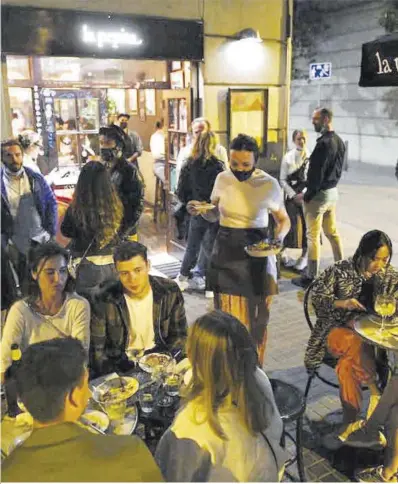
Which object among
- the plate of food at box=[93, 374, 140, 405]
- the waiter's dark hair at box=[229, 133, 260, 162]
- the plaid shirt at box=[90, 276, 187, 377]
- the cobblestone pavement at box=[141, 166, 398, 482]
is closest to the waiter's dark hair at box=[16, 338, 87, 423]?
the plate of food at box=[93, 374, 140, 405]

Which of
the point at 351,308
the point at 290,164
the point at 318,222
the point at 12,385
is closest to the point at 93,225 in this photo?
the point at 12,385

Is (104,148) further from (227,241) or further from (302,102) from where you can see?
→ (302,102)

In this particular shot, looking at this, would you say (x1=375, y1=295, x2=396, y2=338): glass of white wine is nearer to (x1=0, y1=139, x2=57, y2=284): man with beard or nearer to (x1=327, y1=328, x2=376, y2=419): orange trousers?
(x1=327, y1=328, x2=376, y2=419): orange trousers

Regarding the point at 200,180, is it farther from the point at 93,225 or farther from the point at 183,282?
the point at 93,225

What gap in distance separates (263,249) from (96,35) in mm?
3046

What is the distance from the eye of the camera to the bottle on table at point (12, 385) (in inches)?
94.9

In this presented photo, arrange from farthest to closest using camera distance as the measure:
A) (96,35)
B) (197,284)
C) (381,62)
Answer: (197,284), (96,35), (381,62)

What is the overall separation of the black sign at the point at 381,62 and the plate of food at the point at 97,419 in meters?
3.51

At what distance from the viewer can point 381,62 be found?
444 centimetres

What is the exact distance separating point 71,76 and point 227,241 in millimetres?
5633

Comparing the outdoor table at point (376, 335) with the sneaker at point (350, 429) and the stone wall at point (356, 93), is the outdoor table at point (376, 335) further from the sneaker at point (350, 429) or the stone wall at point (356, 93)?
the stone wall at point (356, 93)

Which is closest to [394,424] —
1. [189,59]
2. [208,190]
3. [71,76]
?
[208,190]

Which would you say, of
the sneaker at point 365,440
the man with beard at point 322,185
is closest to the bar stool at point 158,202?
the man with beard at point 322,185

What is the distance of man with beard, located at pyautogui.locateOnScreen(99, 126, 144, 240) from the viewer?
479 centimetres
